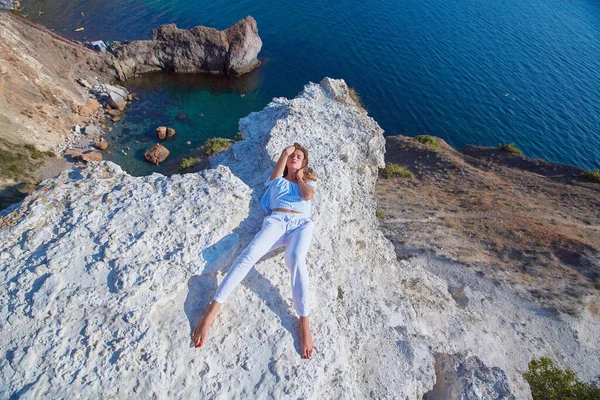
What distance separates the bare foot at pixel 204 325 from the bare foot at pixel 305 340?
177cm

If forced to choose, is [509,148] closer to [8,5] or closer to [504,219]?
[504,219]

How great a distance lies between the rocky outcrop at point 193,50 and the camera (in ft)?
128

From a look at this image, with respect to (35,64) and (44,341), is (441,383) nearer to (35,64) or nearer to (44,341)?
(44,341)

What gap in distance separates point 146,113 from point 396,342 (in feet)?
109

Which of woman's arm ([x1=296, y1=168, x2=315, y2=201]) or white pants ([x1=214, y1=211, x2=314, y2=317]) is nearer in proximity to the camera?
white pants ([x1=214, y1=211, x2=314, y2=317])

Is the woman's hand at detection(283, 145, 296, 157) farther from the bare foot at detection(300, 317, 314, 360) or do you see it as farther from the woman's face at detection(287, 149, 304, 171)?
the bare foot at detection(300, 317, 314, 360)

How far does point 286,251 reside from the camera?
753 centimetres

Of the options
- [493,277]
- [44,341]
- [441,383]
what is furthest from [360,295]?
[493,277]

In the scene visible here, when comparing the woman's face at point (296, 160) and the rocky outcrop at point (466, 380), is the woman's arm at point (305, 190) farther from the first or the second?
the rocky outcrop at point (466, 380)

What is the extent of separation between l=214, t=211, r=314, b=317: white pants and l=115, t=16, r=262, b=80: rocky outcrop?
3756 cm

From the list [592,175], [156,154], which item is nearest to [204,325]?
[156,154]

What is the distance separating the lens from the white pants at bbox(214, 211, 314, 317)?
675cm

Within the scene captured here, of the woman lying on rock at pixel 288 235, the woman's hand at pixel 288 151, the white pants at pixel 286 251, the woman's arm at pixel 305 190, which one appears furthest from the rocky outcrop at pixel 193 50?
the white pants at pixel 286 251

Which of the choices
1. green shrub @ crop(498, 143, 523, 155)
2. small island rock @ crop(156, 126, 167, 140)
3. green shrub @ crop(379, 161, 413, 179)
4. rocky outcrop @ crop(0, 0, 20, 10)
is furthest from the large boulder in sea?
rocky outcrop @ crop(0, 0, 20, 10)
